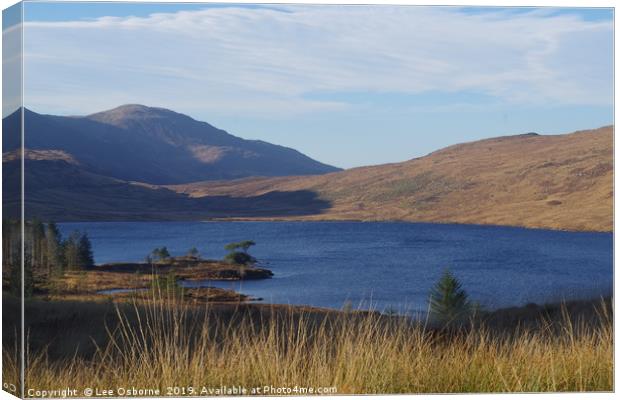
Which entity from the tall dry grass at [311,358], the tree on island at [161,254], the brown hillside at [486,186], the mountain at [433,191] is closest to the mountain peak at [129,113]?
the mountain at [433,191]

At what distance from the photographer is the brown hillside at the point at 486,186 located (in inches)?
414

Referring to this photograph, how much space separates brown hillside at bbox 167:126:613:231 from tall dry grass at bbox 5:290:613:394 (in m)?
1.29

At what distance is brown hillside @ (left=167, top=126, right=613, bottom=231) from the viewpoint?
1052cm

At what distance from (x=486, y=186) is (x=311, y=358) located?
2.71 metres

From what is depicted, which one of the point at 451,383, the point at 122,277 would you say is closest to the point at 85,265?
the point at 122,277

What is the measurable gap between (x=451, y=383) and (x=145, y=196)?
350 cm

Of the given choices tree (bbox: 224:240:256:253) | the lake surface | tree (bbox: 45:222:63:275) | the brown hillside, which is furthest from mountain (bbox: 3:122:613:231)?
tree (bbox: 45:222:63:275)

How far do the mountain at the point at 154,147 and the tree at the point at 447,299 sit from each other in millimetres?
1686

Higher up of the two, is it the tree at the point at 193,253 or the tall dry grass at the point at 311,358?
the tree at the point at 193,253

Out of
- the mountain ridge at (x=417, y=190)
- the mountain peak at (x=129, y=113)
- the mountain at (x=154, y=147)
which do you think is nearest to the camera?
the mountain at (x=154, y=147)

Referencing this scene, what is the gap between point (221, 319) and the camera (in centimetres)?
995

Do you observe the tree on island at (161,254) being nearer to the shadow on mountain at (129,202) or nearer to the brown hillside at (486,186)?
the shadow on mountain at (129,202)

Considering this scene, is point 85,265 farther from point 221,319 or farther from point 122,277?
point 221,319

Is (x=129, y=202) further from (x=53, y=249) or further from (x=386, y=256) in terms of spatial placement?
(x=386, y=256)
